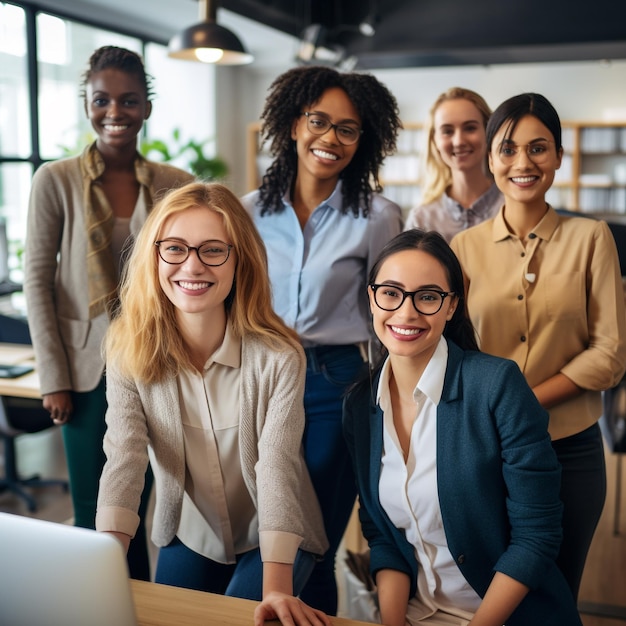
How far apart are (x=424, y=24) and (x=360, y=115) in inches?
199

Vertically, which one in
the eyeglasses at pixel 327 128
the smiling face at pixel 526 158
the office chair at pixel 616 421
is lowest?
the office chair at pixel 616 421

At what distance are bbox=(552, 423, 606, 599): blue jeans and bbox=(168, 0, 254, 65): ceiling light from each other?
237 cm

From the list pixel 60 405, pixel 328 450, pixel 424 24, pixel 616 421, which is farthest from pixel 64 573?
pixel 424 24

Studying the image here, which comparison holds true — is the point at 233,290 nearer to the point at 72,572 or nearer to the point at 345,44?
the point at 72,572

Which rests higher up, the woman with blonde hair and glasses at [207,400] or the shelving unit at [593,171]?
the shelving unit at [593,171]

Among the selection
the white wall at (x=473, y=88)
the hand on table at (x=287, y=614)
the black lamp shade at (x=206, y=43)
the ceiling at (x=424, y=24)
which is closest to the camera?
the hand on table at (x=287, y=614)

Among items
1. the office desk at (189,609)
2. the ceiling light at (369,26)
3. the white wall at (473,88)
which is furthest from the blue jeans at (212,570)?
the white wall at (473,88)

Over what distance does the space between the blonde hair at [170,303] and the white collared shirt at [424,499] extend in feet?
1.13

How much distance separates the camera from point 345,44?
7.34 m

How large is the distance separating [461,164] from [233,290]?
1058 mm

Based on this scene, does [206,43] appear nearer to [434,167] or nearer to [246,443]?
[434,167]

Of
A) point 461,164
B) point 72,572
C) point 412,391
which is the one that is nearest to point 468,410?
point 412,391

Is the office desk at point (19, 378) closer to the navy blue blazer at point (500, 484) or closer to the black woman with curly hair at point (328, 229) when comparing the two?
the black woman with curly hair at point (328, 229)

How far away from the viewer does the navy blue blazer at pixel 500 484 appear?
1.55 m
